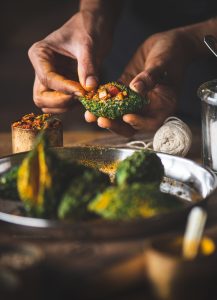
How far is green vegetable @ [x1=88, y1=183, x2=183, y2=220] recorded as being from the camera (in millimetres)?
836

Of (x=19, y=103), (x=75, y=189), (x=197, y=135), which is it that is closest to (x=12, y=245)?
(x=75, y=189)

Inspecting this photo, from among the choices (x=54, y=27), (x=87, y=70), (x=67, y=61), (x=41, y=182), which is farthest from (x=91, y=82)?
(x=54, y=27)

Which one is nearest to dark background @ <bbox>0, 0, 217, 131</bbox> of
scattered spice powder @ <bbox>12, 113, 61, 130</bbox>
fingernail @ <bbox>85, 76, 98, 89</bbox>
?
fingernail @ <bbox>85, 76, 98, 89</bbox>

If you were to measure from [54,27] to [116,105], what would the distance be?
241cm

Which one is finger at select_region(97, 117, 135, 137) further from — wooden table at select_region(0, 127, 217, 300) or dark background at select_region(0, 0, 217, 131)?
wooden table at select_region(0, 127, 217, 300)

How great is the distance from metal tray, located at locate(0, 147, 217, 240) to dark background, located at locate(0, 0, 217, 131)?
64 centimetres

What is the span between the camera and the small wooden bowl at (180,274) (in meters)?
0.66

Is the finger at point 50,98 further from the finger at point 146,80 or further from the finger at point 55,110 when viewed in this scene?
the finger at point 146,80

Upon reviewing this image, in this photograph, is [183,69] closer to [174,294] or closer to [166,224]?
[166,224]

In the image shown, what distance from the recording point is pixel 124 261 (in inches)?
28.5

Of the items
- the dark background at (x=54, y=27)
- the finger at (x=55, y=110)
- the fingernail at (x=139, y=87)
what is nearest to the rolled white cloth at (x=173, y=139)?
the fingernail at (x=139, y=87)

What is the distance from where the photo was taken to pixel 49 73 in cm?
152

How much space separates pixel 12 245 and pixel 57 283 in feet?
0.23

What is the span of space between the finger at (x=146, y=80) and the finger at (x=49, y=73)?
13 cm
